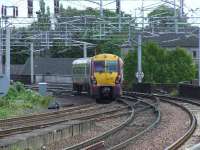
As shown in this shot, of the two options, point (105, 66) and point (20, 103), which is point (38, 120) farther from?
point (105, 66)

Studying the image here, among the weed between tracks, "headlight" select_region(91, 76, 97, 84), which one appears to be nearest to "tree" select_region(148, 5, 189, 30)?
"headlight" select_region(91, 76, 97, 84)

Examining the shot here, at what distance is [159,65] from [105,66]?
37439 millimetres

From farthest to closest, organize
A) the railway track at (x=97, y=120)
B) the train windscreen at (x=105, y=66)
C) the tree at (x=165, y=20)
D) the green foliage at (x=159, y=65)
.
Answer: the green foliage at (x=159, y=65)
the tree at (x=165, y=20)
the train windscreen at (x=105, y=66)
the railway track at (x=97, y=120)

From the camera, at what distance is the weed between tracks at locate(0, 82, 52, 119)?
29.7 metres

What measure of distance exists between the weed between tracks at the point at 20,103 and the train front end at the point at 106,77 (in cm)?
388

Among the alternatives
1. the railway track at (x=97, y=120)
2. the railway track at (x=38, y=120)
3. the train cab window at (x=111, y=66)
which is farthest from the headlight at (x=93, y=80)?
the railway track at (x=38, y=120)

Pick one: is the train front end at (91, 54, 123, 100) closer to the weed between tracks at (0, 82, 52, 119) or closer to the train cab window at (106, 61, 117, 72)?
the train cab window at (106, 61, 117, 72)

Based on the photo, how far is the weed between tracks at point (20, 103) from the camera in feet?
97.3

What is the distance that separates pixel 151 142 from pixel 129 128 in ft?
13.6

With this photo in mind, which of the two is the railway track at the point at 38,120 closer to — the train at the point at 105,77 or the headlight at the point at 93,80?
the train at the point at 105,77

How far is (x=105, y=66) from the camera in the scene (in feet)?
127

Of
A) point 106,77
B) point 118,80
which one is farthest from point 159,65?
point 106,77

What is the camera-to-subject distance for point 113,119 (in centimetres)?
2558

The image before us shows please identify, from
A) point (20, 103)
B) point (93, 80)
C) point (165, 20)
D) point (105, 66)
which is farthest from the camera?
point (165, 20)
